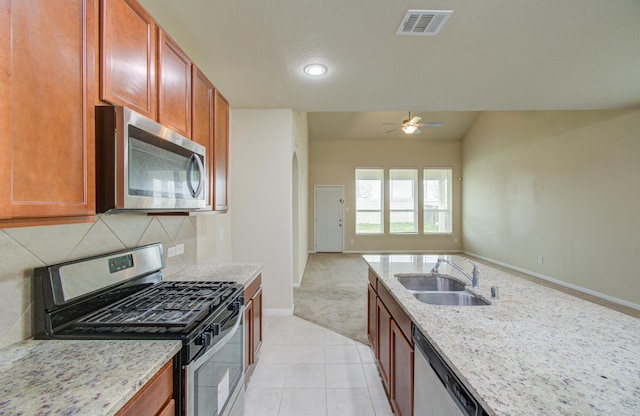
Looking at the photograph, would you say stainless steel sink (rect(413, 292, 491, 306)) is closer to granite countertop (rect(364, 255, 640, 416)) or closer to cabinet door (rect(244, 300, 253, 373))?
granite countertop (rect(364, 255, 640, 416))

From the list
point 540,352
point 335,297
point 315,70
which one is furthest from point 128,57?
point 335,297

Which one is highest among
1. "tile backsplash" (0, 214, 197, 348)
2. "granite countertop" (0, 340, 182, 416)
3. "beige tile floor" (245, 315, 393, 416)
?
"tile backsplash" (0, 214, 197, 348)

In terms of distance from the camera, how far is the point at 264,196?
350cm

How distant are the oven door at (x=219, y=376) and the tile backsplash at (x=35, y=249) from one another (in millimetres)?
658

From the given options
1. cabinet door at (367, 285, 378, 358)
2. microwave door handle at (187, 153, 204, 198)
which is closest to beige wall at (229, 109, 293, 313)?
cabinet door at (367, 285, 378, 358)

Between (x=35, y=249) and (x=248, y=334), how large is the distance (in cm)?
136

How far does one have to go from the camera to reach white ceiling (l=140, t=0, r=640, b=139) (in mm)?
1699

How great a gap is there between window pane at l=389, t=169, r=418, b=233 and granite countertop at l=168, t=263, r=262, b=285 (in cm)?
626

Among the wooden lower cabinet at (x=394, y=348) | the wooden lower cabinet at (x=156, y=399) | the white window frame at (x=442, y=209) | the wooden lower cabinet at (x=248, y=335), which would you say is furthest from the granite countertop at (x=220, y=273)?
the white window frame at (x=442, y=209)

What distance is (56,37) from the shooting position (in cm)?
84

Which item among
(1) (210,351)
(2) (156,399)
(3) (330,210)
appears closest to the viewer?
(2) (156,399)

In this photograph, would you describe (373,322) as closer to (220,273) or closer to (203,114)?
(220,273)

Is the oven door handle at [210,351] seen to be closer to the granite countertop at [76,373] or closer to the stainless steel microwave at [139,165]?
the granite countertop at [76,373]

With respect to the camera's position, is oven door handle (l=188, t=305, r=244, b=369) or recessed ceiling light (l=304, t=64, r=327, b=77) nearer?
oven door handle (l=188, t=305, r=244, b=369)
